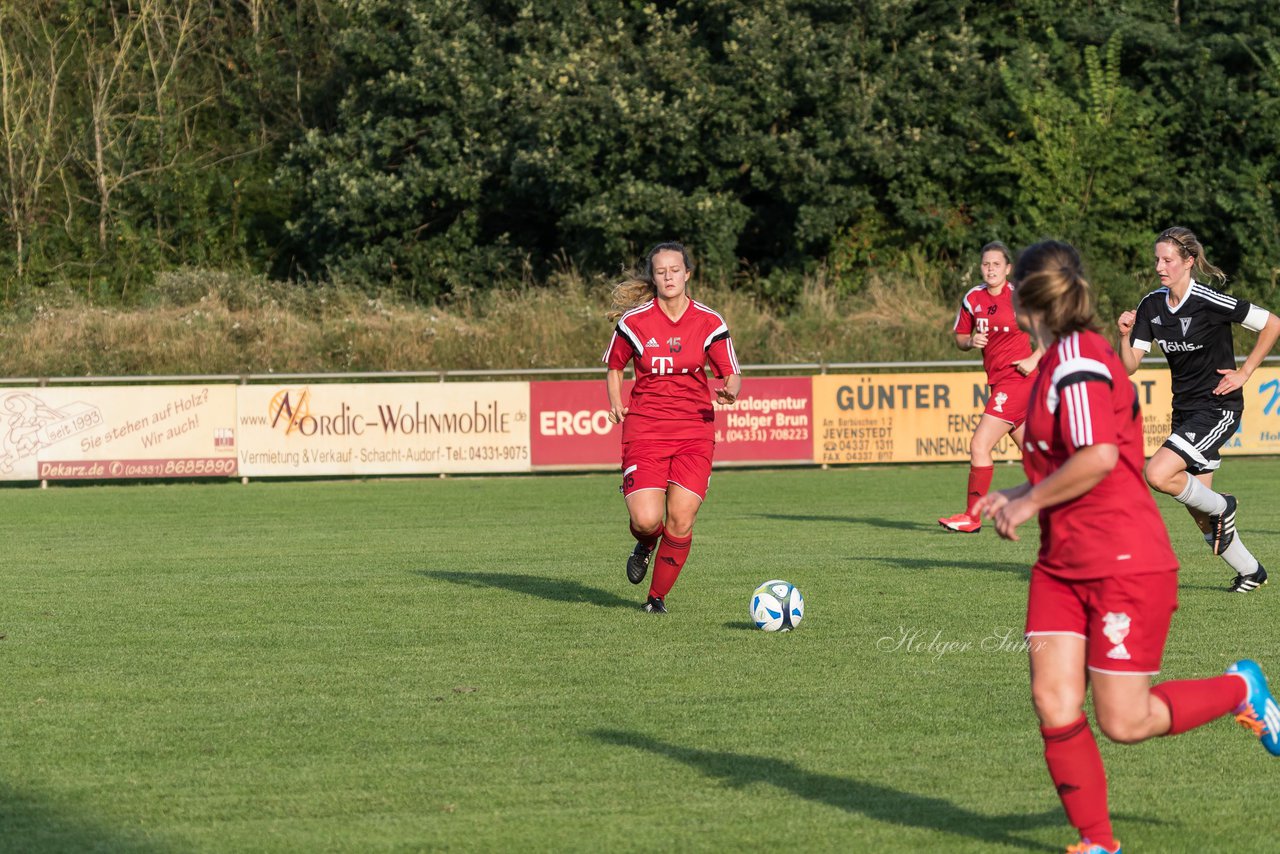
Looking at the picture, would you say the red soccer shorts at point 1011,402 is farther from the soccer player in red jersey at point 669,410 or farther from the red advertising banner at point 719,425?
the red advertising banner at point 719,425

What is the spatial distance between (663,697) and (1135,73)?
2913cm

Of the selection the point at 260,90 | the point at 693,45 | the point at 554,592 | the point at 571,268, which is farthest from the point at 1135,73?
the point at 554,592

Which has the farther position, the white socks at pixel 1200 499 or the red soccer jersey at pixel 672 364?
the white socks at pixel 1200 499

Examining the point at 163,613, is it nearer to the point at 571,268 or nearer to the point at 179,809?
the point at 179,809

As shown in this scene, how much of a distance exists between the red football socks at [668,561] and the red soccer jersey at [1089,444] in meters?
4.38

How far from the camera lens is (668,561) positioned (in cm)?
852

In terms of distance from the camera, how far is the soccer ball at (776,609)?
791 cm

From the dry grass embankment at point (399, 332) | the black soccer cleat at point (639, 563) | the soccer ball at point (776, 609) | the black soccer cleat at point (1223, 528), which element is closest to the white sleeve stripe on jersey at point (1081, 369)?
the soccer ball at point (776, 609)

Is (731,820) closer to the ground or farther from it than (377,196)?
closer to the ground

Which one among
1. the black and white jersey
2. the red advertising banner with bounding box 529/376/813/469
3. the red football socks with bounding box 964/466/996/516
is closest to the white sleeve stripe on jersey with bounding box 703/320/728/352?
the black and white jersey

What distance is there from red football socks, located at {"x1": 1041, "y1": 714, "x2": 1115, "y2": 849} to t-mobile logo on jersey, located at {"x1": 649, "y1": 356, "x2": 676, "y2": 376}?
4.64 metres

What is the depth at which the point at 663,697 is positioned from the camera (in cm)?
637

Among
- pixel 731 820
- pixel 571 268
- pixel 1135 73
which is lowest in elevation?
pixel 731 820

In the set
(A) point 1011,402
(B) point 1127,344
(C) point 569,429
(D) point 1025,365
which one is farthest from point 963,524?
(C) point 569,429
